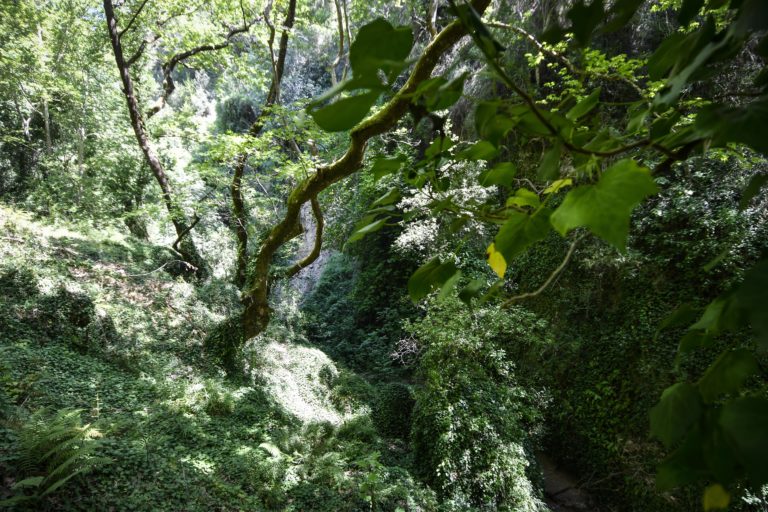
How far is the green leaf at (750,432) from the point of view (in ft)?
0.89

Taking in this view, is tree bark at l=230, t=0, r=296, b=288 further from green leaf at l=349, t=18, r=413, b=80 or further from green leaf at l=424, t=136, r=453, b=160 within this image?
green leaf at l=349, t=18, r=413, b=80

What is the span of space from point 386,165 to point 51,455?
3.58 metres

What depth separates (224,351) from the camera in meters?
5.88

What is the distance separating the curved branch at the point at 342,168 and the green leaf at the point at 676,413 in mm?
1294

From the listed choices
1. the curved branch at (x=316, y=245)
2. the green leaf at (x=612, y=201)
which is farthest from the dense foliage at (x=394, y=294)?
the curved branch at (x=316, y=245)

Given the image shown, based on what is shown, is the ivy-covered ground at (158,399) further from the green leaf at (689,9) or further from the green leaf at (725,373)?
the green leaf at (689,9)

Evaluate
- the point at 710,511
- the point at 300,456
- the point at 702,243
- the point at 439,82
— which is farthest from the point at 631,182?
the point at 702,243

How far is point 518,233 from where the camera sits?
17.7 inches

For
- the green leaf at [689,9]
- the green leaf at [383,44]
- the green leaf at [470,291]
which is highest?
the green leaf at [689,9]

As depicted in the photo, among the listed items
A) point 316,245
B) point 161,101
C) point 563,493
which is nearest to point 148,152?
point 161,101

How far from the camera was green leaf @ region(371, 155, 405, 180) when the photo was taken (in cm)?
49

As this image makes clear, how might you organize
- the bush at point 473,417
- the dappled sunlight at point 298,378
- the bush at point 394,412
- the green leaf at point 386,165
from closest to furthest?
the green leaf at point 386,165 → the bush at point 473,417 → the dappled sunlight at point 298,378 → the bush at point 394,412

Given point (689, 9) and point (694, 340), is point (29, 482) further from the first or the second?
point (689, 9)

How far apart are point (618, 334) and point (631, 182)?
636 cm
